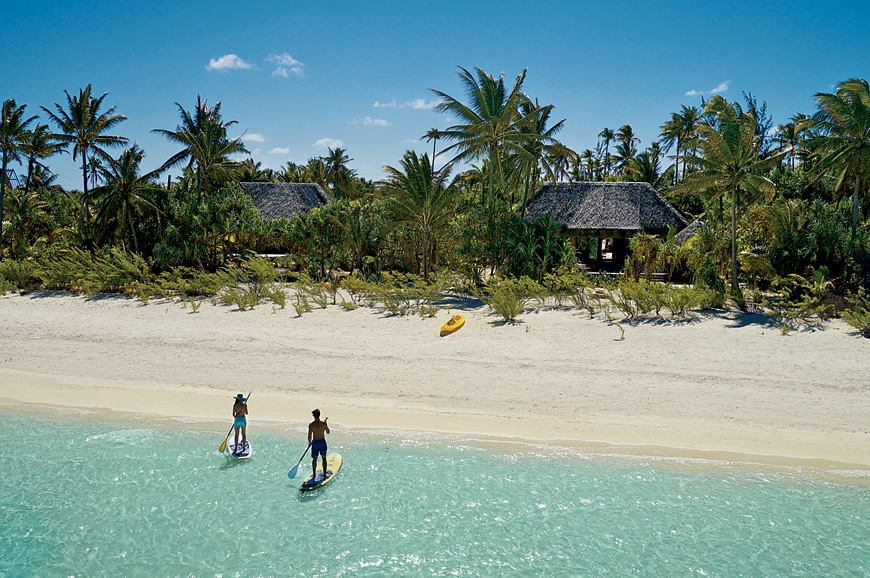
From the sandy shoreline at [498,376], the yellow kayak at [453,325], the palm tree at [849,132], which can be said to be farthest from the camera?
the palm tree at [849,132]

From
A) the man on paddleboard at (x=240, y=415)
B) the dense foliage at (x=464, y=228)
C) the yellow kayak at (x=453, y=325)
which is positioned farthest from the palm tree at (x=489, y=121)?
the man on paddleboard at (x=240, y=415)

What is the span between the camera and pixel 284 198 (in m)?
29.4

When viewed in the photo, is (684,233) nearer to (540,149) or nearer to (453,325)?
(540,149)

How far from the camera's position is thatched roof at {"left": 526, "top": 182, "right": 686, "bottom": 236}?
23500mm

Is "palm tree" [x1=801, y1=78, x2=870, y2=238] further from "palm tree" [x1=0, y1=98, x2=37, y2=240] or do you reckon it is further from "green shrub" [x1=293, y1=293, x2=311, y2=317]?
"palm tree" [x1=0, y1=98, x2=37, y2=240]

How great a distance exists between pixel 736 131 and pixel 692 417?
9252 millimetres

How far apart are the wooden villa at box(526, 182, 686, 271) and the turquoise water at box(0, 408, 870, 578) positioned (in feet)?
56.0

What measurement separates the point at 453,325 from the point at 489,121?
9.22 metres

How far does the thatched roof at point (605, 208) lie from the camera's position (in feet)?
77.1

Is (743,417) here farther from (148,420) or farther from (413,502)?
(148,420)

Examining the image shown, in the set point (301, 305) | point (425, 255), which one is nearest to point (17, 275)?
point (301, 305)

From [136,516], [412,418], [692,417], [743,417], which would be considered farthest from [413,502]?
[743,417]

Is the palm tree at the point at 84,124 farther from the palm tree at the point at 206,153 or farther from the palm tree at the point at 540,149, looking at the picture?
the palm tree at the point at 540,149

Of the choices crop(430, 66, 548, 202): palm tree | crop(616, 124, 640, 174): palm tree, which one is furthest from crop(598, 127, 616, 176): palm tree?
crop(430, 66, 548, 202): palm tree
